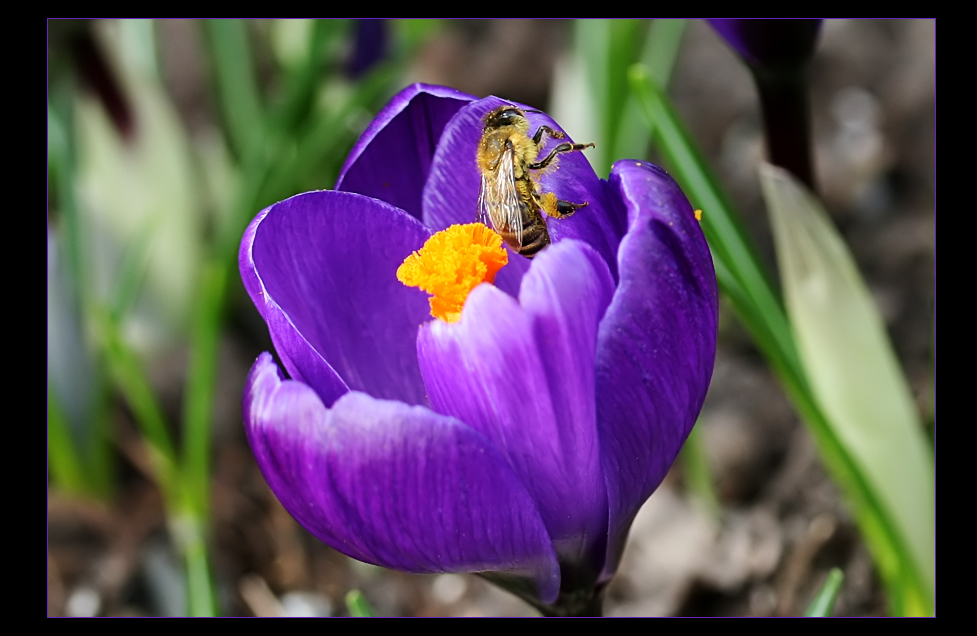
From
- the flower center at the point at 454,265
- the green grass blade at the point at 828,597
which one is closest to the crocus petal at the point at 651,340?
the flower center at the point at 454,265

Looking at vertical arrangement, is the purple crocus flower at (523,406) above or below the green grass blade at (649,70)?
below

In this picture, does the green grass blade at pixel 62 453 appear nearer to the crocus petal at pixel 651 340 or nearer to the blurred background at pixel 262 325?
the blurred background at pixel 262 325

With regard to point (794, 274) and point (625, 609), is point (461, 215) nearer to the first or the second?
point (794, 274)

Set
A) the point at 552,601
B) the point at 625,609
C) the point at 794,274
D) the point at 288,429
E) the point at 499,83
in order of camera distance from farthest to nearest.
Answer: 1. the point at 499,83
2. the point at 625,609
3. the point at 794,274
4. the point at 552,601
5. the point at 288,429

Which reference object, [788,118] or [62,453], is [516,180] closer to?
[788,118]

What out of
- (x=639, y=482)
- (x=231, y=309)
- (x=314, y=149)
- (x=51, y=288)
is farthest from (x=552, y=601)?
(x=231, y=309)
